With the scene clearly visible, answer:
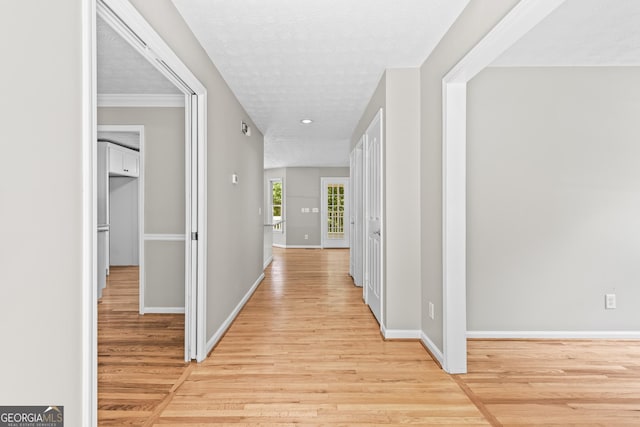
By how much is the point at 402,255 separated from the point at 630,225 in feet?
6.64

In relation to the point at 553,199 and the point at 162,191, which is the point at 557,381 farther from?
the point at 162,191

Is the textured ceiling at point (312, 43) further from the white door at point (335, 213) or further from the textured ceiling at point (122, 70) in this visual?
the white door at point (335, 213)

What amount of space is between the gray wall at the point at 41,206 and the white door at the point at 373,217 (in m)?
2.54

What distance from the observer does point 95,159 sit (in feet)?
4.38

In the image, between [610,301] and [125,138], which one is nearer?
[610,301]

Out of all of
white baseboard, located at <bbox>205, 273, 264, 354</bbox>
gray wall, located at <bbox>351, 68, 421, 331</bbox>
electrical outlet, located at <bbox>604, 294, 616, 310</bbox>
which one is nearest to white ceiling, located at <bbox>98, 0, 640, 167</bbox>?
gray wall, located at <bbox>351, 68, 421, 331</bbox>

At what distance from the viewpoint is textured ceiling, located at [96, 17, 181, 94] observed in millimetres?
2475

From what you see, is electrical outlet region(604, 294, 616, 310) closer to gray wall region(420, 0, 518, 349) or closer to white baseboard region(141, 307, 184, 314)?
gray wall region(420, 0, 518, 349)

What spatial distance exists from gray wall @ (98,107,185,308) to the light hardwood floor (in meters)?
0.50

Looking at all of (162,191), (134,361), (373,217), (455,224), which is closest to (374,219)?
(373,217)

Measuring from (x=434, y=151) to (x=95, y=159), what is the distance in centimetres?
227

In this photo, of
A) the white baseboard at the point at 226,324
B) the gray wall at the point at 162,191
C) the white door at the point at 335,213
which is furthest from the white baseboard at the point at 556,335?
the white door at the point at 335,213

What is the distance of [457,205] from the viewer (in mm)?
2426

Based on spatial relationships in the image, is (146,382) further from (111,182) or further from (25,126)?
(111,182)
